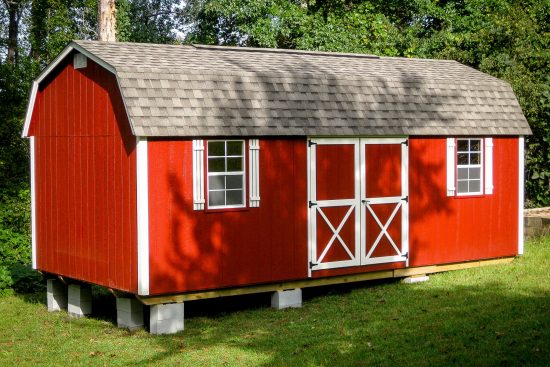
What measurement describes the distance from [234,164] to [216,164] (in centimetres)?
29

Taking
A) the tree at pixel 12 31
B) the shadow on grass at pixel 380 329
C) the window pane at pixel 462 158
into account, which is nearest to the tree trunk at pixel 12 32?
the tree at pixel 12 31

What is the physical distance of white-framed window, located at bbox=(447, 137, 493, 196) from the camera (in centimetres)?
1523

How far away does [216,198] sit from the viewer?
12578 millimetres

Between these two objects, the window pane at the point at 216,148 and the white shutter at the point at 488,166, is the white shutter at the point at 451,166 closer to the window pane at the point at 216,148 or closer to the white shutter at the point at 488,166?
the white shutter at the point at 488,166

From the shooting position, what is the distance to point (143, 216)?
1182 cm

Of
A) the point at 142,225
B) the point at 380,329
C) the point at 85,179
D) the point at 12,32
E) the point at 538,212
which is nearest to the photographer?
the point at 380,329

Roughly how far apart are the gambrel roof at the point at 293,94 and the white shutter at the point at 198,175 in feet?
0.76

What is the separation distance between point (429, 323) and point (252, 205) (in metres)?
2.97

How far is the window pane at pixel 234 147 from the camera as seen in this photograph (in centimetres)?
1269

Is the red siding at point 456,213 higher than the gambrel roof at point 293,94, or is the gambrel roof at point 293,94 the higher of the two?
the gambrel roof at point 293,94

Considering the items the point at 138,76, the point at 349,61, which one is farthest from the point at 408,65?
the point at 138,76

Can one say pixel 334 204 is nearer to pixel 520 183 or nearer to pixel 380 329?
pixel 380 329

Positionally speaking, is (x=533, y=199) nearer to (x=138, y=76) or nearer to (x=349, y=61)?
(x=349, y=61)

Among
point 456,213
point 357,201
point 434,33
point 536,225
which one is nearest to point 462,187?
point 456,213
